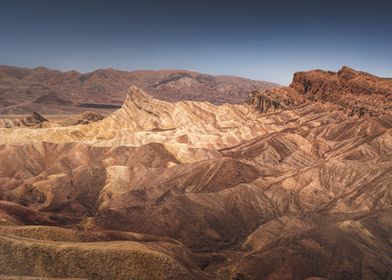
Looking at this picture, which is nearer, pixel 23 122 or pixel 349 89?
pixel 349 89

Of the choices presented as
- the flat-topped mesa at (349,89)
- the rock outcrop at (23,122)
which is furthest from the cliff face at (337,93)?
the rock outcrop at (23,122)

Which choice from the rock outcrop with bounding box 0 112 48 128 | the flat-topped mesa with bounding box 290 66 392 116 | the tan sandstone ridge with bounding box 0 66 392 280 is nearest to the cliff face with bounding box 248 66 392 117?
the flat-topped mesa with bounding box 290 66 392 116

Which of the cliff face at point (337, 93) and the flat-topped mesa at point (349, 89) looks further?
the cliff face at point (337, 93)

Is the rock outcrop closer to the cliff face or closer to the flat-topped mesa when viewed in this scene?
the cliff face

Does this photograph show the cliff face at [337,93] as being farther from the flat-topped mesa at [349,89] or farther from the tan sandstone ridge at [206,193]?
the tan sandstone ridge at [206,193]

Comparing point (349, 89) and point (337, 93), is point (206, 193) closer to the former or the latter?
point (337, 93)

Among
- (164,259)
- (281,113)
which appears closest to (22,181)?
(164,259)

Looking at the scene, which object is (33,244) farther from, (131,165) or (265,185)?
(131,165)

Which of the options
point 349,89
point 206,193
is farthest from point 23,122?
point 349,89

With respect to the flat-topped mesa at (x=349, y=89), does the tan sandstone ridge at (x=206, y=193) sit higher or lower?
lower
